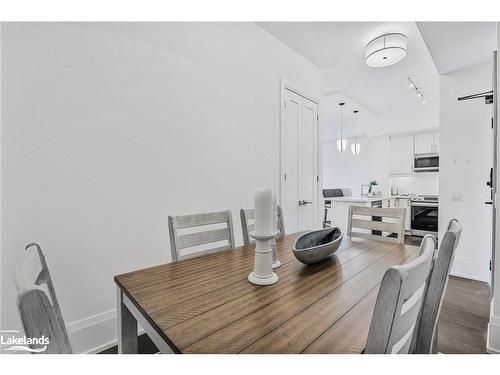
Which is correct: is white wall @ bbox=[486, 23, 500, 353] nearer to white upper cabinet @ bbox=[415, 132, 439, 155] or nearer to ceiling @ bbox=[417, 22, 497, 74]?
ceiling @ bbox=[417, 22, 497, 74]

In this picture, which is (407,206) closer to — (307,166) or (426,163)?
(426,163)

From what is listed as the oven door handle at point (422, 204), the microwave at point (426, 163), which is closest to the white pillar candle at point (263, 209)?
the oven door handle at point (422, 204)

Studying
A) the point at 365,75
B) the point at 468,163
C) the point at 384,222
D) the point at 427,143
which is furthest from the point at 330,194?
the point at 384,222

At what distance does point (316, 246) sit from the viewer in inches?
48.3

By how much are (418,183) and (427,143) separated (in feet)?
3.21

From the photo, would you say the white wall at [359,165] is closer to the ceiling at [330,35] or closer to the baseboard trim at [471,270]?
the baseboard trim at [471,270]

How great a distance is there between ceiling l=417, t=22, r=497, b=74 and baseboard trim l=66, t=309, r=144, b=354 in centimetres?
333

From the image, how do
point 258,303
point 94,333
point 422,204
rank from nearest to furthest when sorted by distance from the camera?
point 258,303
point 94,333
point 422,204

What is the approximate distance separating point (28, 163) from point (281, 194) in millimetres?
2175

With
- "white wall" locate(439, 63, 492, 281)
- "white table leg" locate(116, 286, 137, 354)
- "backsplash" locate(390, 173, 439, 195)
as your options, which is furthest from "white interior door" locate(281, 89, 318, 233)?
"backsplash" locate(390, 173, 439, 195)

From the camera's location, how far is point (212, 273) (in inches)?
43.2

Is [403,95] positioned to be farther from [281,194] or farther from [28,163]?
[28,163]
